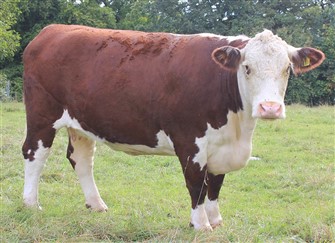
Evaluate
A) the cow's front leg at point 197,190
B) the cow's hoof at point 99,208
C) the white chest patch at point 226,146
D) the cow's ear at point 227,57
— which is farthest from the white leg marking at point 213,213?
the cow's ear at point 227,57

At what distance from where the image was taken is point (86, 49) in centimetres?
587

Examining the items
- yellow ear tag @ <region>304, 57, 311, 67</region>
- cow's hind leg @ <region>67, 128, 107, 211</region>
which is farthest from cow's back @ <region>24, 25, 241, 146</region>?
yellow ear tag @ <region>304, 57, 311, 67</region>

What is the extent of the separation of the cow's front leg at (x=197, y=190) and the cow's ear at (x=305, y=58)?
1.28 m

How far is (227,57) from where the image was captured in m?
4.84

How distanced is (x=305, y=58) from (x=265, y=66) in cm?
51

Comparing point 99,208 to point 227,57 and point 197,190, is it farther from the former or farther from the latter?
point 227,57

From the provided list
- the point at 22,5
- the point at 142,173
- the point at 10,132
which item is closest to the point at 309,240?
the point at 142,173

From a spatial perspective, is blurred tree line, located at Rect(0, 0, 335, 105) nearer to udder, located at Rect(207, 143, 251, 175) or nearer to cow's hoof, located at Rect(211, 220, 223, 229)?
cow's hoof, located at Rect(211, 220, 223, 229)

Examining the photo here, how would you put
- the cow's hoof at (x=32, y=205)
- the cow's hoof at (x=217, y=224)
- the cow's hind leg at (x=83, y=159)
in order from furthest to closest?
the cow's hind leg at (x=83, y=159) → the cow's hoof at (x=32, y=205) → the cow's hoof at (x=217, y=224)

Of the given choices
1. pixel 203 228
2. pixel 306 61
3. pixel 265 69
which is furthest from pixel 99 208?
pixel 306 61

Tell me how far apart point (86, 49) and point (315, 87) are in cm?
2991

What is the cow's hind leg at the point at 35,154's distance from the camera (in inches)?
238

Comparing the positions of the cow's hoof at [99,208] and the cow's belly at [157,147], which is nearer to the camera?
the cow's belly at [157,147]

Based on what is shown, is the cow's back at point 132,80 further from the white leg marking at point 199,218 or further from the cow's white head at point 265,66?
the white leg marking at point 199,218
